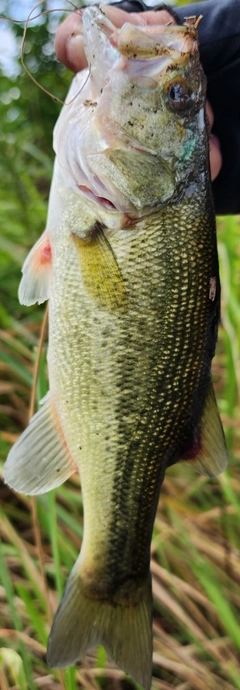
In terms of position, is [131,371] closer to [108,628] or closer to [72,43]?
[108,628]

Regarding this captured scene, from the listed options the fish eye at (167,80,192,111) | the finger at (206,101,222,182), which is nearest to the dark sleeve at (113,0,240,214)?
the finger at (206,101,222,182)

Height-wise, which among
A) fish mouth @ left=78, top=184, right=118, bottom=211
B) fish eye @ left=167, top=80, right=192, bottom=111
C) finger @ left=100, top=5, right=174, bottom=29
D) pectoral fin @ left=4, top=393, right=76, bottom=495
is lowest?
pectoral fin @ left=4, top=393, right=76, bottom=495

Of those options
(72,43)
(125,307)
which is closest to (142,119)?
(72,43)

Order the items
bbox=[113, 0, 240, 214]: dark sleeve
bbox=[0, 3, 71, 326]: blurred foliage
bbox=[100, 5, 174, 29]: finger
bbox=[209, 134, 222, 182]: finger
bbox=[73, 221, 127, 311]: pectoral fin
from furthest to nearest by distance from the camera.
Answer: bbox=[0, 3, 71, 326]: blurred foliage
bbox=[209, 134, 222, 182]: finger
bbox=[113, 0, 240, 214]: dark sleeve
bbox=[100, 5, 174, 29]: finger
bbox=[73, 221, 127, 311]: pectoral fin

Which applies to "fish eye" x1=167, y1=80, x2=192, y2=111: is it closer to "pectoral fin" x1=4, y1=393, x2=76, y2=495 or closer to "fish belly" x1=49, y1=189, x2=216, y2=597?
"fish belly" x1=49, y1=189, x2=216, y2=597

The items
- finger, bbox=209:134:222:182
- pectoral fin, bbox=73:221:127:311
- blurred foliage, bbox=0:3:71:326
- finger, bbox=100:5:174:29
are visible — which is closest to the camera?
pectoral fin, bbox=73:221:127:311

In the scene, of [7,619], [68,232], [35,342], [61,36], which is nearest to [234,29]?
[61,36]

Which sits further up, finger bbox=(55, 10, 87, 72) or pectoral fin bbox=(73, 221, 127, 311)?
finger bbox=(55, 10, 87, 72)
